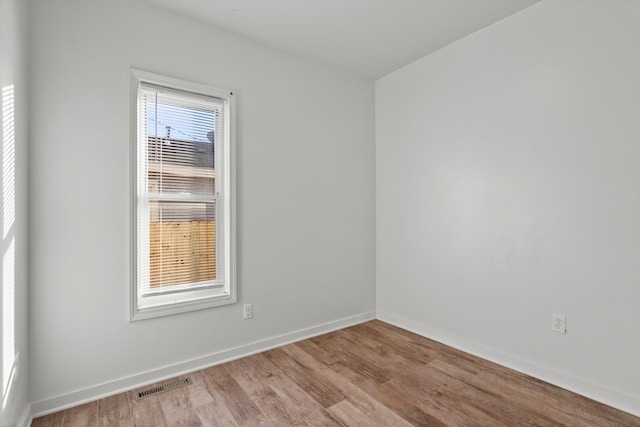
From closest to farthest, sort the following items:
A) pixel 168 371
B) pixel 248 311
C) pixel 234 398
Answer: pixel 234 398, pixel 168 371, pixel 248 311

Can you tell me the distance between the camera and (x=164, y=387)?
2316mm

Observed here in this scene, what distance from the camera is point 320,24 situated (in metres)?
2.71

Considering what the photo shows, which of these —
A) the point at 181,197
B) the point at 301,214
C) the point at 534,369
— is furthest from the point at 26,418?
the point at 534,369

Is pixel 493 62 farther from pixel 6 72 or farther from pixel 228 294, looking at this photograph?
pixel 6 72

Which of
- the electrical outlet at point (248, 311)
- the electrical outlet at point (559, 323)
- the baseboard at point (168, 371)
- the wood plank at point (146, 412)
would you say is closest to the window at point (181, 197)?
the electrical outlet at point (248, 311)

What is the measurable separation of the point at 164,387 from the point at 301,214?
1.73m

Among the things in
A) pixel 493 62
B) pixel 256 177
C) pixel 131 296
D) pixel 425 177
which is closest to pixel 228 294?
pixel 131 296

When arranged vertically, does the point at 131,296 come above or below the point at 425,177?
below

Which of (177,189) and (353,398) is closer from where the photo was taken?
(353,398)

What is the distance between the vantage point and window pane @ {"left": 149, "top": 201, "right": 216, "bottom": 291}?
8.12ft

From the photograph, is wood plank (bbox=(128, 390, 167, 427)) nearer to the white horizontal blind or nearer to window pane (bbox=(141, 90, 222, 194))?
the white horizontal blind

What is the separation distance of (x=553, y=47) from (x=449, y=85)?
827mm

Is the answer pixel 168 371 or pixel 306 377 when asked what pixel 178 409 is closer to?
pixel 168 371

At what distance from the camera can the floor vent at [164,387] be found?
223 cm
